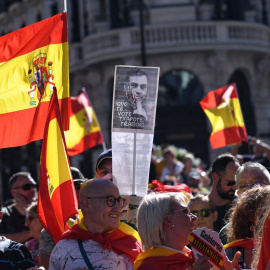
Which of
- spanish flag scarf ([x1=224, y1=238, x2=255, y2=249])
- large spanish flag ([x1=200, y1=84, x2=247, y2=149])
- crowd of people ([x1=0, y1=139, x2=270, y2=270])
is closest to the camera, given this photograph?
crowd of people ([x1=0, y1=139, x2=270, y2=270])

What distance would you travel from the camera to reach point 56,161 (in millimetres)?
5664

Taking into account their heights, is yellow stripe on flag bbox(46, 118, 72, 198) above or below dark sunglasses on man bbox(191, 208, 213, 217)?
above

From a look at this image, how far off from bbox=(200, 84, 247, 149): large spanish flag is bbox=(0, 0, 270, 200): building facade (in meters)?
13.8

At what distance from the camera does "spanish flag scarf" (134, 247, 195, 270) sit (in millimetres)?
4523

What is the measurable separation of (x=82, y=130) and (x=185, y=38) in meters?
15.0

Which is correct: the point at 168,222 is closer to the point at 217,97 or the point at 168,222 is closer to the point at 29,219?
the point at 29,219

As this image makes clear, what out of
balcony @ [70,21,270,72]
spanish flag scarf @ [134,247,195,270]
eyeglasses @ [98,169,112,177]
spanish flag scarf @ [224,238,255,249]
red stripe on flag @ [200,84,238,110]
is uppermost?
balcony @ [70,21,270,72]

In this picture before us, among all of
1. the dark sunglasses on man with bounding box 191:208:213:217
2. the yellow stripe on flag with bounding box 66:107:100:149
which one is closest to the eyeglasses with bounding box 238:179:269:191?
the dark sunglasses on man with bounding box 191:208:213:217

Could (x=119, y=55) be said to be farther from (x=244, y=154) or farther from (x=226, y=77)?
(x=244, y=154)

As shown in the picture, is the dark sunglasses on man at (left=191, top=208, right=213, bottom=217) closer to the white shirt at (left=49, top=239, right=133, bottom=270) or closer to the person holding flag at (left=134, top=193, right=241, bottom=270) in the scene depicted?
the white shirt at (left=49, top=239, right=133, bottom=270)

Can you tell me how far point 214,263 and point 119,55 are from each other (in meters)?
22.9

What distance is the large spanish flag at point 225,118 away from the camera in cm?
1115

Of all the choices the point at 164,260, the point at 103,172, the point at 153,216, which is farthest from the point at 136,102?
the point at 164,260

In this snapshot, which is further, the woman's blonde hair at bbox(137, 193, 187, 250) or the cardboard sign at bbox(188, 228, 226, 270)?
the woman's blonde hair at bbox(137, 193, 187, 250)
